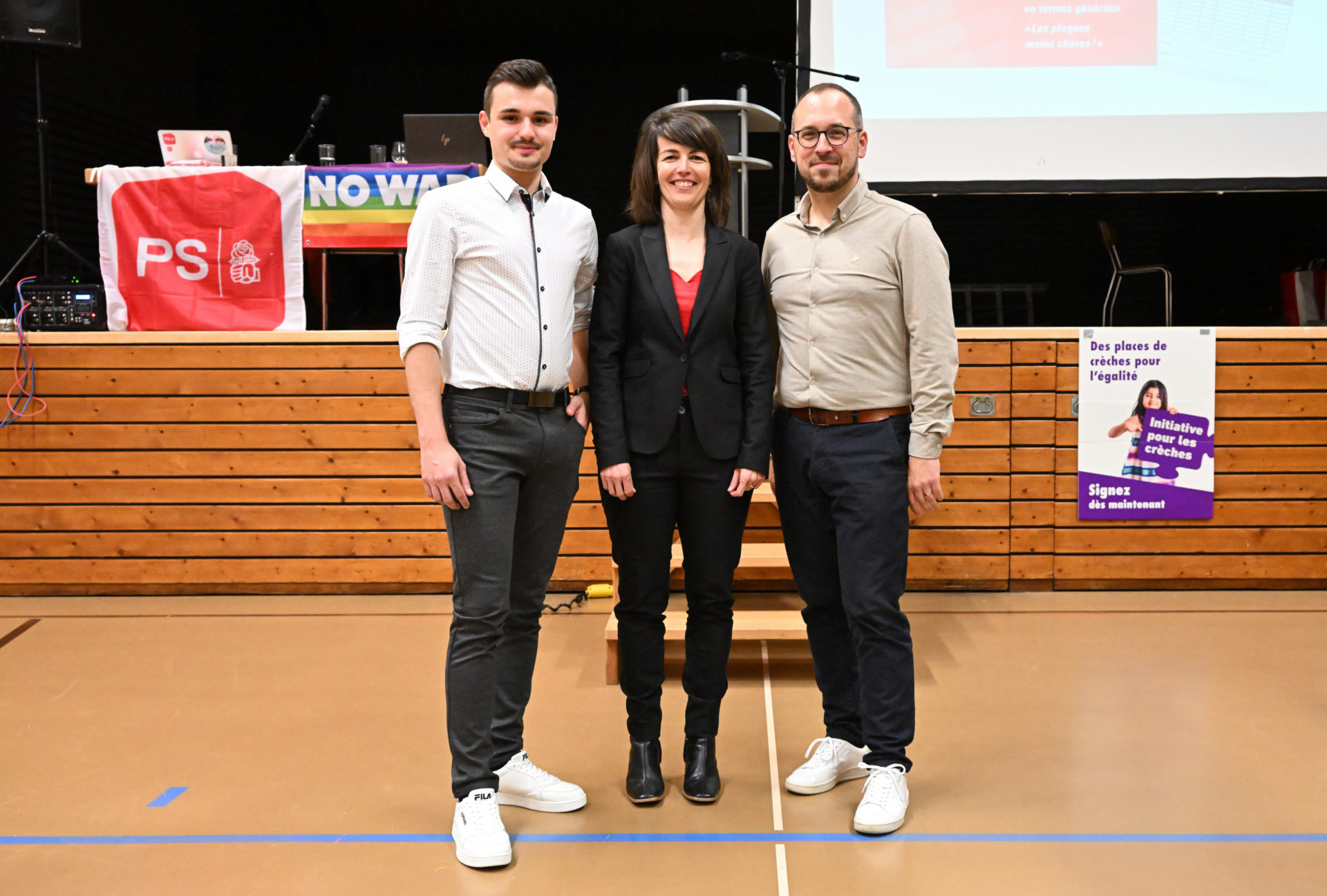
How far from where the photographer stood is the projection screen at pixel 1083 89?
13.8 feet

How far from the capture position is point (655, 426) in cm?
206

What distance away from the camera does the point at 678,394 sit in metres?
2.05

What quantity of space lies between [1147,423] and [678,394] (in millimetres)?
2733

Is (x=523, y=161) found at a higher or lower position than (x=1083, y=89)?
lower

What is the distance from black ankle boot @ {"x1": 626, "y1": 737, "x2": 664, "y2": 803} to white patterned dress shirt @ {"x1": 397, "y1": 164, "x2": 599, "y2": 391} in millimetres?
863

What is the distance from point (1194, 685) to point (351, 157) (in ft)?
20.8

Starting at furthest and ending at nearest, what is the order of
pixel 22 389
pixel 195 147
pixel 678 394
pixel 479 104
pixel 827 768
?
pixel 479 104 < pixel 195 147 < pixel 22 389 < pixel 827 768 < pixel 678 394

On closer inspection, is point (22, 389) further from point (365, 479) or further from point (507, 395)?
point (507, 395)

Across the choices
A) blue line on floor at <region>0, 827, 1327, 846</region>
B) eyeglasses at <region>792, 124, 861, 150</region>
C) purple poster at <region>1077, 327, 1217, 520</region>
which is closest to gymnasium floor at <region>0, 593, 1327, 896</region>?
blue line on floor at <region>0, 827, 1327, 846</region>

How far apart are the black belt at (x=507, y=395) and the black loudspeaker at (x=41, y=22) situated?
366 centimetres

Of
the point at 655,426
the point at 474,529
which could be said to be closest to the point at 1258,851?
the point at 655,426

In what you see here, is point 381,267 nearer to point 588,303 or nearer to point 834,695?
point 588,303

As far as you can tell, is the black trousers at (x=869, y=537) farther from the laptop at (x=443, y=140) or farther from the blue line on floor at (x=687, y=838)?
the laptop at (x=443, y=140)

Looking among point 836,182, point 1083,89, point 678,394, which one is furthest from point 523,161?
point 1083,89
